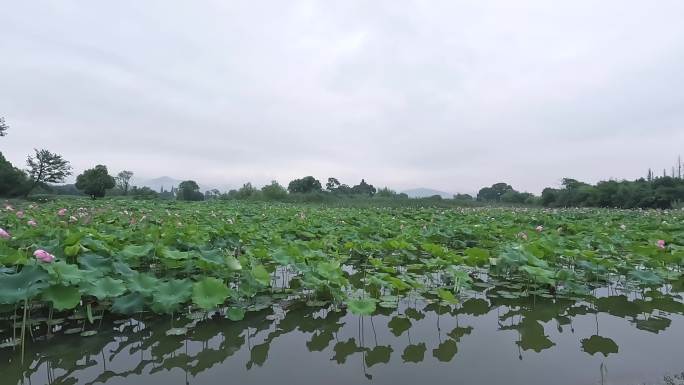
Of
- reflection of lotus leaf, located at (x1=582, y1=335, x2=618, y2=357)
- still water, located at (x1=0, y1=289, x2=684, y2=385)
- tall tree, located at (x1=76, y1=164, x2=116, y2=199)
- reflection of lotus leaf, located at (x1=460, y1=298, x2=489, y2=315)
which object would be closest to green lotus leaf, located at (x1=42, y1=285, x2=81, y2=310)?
still water, located at (x1=0, y1=289, x2=684, y2=385)

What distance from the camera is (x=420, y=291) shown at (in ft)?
12.1

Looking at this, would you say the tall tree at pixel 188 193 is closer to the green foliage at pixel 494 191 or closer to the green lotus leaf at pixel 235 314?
the green foliage at pixel 494 191

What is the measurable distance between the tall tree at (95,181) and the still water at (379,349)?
4416 centimetres

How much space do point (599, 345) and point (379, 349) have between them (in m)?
1.48

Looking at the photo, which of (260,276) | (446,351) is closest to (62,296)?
(260,276)

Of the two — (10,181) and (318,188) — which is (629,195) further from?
(10,181)

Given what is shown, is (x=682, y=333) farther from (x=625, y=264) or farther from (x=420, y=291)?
(x=420, y=291)

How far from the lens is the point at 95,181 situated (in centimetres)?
4019

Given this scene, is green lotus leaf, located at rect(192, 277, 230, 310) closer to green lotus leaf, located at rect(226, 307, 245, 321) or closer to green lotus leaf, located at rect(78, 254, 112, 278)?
green lotus leaf, located at rect(226, 307, 245, 321)

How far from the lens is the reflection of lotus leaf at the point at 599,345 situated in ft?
8.15

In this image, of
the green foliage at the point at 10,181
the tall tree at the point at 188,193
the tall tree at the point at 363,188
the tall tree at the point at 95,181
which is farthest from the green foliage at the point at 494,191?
the green foliage at the point at 10,181

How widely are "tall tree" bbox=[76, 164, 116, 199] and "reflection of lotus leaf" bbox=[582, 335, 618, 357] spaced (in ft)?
150

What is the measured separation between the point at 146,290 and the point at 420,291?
92.7 inches

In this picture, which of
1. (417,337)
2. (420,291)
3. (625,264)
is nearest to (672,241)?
(625,264)
